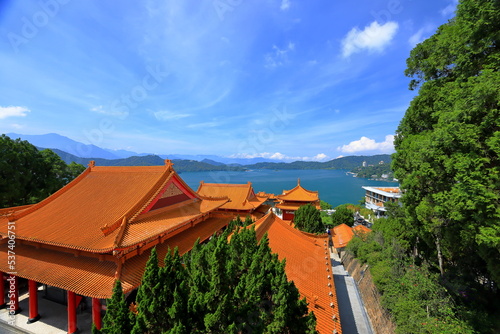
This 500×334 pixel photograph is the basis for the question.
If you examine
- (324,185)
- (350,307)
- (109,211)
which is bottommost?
(324,185)

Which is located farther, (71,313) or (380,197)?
(380,197)

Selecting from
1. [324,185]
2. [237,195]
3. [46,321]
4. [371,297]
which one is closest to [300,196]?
[237,195]

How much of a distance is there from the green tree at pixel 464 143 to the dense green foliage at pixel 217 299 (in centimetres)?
485

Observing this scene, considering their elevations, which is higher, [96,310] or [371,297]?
[96,310]

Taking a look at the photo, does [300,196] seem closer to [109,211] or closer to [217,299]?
[109,211]

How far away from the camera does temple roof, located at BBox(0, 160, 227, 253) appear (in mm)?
7238

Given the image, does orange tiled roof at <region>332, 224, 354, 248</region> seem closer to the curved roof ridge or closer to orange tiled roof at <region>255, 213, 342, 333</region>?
orange tiled roof at <region>255, 213, 342, 333</region>

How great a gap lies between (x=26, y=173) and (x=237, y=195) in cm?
1807

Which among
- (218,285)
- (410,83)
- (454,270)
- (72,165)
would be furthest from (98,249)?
(72,165)

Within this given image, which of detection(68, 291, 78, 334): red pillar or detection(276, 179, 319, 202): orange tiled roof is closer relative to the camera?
detection(68, 291, 78, 334): red pillar

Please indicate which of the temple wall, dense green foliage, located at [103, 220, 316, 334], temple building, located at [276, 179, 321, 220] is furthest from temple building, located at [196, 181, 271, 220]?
dense green foliage, located at [103, 220, 316, 334]

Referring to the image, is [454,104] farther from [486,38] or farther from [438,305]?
[438,305]

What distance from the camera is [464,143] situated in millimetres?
5457

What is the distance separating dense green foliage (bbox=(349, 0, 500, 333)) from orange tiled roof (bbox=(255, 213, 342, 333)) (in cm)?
266
